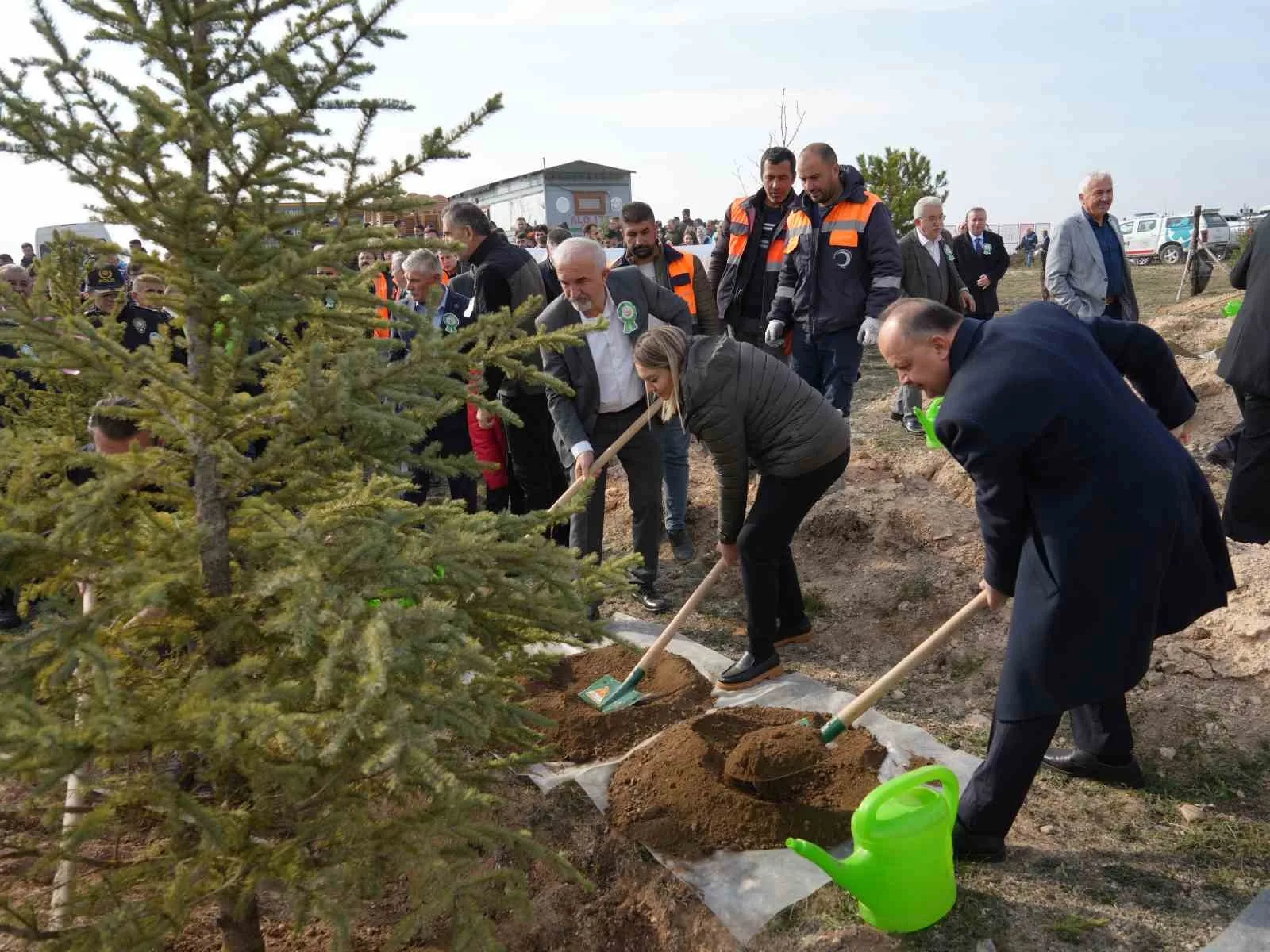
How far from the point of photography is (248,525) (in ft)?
7.14

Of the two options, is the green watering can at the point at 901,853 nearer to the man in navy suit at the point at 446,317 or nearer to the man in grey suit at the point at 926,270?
the man in navy suit at the point at 446,317

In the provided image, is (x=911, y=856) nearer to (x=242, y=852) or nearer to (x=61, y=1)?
(x=242, y=852)

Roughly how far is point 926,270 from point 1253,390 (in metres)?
3.42

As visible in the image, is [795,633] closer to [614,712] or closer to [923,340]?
[614,712]

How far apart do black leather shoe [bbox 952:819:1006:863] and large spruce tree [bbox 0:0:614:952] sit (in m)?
1.42

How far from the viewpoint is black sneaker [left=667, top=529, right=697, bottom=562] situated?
18.1 ft

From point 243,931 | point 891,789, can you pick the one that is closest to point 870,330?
point 891,789

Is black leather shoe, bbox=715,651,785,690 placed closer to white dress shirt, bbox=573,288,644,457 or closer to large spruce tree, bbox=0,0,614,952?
white dress shirt, bbox=573,288,644,457

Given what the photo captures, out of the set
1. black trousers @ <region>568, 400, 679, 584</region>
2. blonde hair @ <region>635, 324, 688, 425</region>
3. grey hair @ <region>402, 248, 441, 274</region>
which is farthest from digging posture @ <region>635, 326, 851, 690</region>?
grey hair @ <region>402, 248, 441, 274</region>

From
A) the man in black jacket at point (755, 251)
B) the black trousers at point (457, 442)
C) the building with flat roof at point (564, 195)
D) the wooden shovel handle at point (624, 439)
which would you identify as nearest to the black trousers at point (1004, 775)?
the wooden shovel handle at point (624, 439)

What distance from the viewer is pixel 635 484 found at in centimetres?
461

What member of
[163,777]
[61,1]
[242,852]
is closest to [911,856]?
[242,852]

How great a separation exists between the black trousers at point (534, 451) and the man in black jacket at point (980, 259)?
5.86 m

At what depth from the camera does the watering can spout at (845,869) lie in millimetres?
2299
